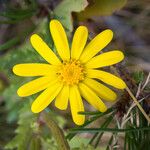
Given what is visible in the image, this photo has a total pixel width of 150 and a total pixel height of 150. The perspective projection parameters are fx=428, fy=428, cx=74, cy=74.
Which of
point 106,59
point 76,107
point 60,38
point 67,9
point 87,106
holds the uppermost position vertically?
point 67,9

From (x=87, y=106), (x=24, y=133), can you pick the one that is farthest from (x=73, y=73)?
(x=87, y=106)

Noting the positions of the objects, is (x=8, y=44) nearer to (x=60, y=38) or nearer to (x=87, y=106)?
(x=60, y=38)

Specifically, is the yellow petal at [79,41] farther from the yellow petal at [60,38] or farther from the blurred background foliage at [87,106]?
the blurred background foliage at [87,106]

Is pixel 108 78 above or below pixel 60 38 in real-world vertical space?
below

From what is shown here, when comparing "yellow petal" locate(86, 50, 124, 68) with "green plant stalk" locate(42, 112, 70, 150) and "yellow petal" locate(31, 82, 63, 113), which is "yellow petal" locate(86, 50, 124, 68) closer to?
"yellow petal" locate(31, 82, 63, 113)

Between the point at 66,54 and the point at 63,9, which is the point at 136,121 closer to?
the point at 66,54
